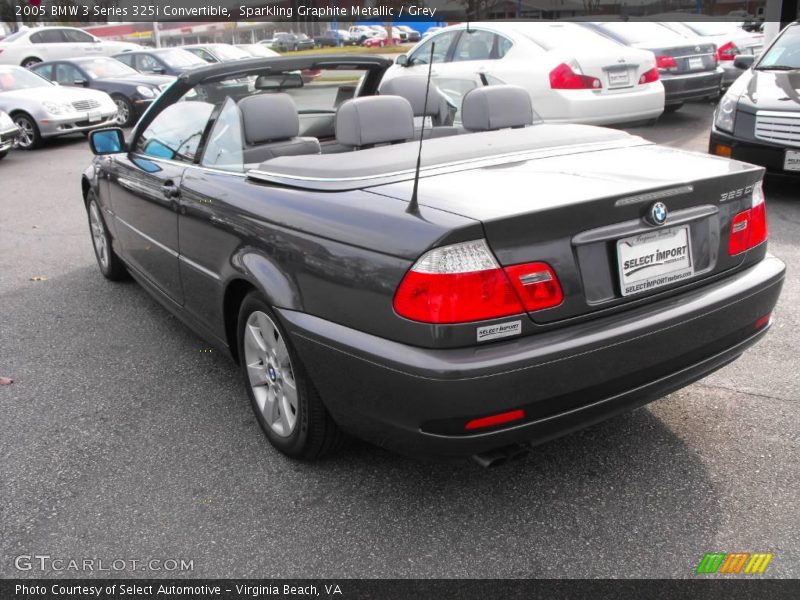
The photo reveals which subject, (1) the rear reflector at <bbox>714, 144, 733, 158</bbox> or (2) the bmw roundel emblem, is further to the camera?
(1) the rear reflector at <bbox>714, 144, 733, 158</bbox>

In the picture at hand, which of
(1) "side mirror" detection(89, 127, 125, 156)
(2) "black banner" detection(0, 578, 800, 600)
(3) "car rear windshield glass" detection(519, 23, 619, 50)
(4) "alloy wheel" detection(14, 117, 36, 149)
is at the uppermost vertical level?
(3) "car rear windshield glass" detection(519, 23, 619, 50)

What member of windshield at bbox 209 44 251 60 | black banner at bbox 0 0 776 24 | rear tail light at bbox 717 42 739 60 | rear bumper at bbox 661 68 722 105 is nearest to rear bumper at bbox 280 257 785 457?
black banner at bbox 0 0 776 24

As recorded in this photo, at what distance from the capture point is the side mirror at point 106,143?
4.44 meters

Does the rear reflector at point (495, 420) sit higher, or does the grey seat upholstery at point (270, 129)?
the grey seat upholstery at point (270, 129)

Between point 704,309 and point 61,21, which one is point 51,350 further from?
point 61,21

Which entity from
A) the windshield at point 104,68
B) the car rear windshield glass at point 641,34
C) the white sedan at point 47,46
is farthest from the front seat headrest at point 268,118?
the white sedan at point 47,46

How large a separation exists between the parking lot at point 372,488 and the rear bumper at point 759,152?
282cm

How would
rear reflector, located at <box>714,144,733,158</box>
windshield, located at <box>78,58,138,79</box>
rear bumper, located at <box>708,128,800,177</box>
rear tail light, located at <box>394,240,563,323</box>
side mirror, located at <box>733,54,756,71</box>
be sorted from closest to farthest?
rear tail light, located at <box>394,240,563,323</box>, rear bumper, located at <box>708,128,800,177</box>, rear reflector, located at <box>714,144,733,158</box>, side mirror, located at <box>733,54,756,71</box>, windshield, located at <box>78,58,138,79</box>

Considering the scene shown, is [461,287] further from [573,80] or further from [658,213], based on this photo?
[573,80]

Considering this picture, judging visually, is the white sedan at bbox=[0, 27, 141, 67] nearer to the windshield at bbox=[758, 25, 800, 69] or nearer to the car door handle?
the windshield at bbox=[758, 25, 800, 69]

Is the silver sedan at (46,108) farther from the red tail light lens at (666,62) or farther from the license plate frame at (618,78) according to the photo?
the red tail light lens at (666,62)

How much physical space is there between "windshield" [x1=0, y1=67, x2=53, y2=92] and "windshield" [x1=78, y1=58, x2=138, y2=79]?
1869mm

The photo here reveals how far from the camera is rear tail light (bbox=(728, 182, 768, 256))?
278 cm

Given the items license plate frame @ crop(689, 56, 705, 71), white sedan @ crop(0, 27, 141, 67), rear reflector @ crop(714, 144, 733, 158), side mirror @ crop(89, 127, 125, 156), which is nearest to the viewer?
side mirror @ crop(89, 127, 125, 156)
